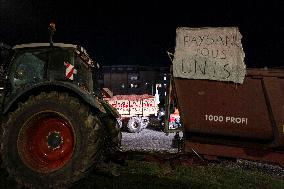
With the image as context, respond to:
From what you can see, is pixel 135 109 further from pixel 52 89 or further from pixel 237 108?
pixel 237 108

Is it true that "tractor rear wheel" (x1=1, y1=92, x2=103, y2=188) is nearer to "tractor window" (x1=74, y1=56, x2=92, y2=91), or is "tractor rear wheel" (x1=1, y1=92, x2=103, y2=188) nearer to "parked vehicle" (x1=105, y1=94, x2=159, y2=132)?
"tractor window" (x1=74, y1=56, x2=92, y2=91)

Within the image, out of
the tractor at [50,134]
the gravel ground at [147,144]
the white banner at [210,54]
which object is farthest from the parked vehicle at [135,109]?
the white banner at [210,54]

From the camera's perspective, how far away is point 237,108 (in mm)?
4391

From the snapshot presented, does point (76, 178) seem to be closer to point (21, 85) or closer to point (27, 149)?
point (27, 149)

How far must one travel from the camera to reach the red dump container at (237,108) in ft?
13.7

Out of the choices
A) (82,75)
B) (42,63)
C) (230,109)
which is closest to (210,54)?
(230,109)

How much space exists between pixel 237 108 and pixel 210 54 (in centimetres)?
80

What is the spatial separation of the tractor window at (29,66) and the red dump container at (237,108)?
2.47m

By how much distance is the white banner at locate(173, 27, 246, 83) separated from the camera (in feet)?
14.5

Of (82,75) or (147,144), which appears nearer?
(82,75)

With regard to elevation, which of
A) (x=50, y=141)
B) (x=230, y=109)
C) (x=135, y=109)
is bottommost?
(x=135, y=109)

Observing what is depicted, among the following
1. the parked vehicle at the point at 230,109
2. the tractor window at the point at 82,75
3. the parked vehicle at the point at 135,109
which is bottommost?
the parked vehicle at the point at 135,109

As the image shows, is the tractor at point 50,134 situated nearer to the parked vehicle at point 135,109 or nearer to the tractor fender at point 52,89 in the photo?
the tractor fender at point 52,89

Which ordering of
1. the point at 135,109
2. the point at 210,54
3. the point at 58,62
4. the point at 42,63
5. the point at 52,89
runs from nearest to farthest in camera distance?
the point at 210,54
the point at 52,89
the point at 58,62
the point at 42,63
the point at 135,109
